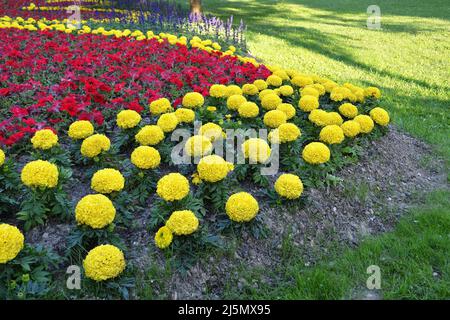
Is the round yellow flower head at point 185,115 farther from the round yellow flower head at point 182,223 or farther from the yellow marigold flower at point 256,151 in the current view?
the round yellow flower head at point 182,223

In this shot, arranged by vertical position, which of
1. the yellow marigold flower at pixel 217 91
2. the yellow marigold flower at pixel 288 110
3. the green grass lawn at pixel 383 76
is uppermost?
the yellow marigold flower at pixel 217 91

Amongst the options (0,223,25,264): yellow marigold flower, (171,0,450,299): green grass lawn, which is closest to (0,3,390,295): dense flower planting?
(0,223,25,264): yellow marigold flower

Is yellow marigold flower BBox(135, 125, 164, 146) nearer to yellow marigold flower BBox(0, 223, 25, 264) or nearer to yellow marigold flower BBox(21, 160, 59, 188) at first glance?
yellow marigold flower BBox(21, 160, 59, 188)

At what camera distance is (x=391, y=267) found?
343 centimetres

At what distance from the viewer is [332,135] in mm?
4289

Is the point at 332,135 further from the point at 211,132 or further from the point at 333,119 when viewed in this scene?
the point at 211,132

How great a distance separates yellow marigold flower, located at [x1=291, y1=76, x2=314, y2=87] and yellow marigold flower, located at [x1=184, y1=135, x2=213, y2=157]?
2.34m

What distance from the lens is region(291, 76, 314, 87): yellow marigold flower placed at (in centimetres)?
569

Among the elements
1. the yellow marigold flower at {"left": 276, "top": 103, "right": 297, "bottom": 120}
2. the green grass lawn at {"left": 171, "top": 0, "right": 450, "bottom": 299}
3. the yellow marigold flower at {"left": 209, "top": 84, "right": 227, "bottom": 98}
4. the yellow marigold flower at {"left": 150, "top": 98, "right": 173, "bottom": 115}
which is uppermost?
the yellow marigold flower at {"left": 209, "top": 84, "right": 227, "bottom": 98}

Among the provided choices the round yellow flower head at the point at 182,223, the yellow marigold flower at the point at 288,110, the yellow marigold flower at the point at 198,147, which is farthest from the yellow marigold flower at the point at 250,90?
the round yellow flower head at the point at 182,223

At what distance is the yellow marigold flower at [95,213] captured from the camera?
2.97 meters

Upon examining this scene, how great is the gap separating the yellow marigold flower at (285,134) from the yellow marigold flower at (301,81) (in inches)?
66.9

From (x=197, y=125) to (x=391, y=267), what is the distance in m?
2.24
